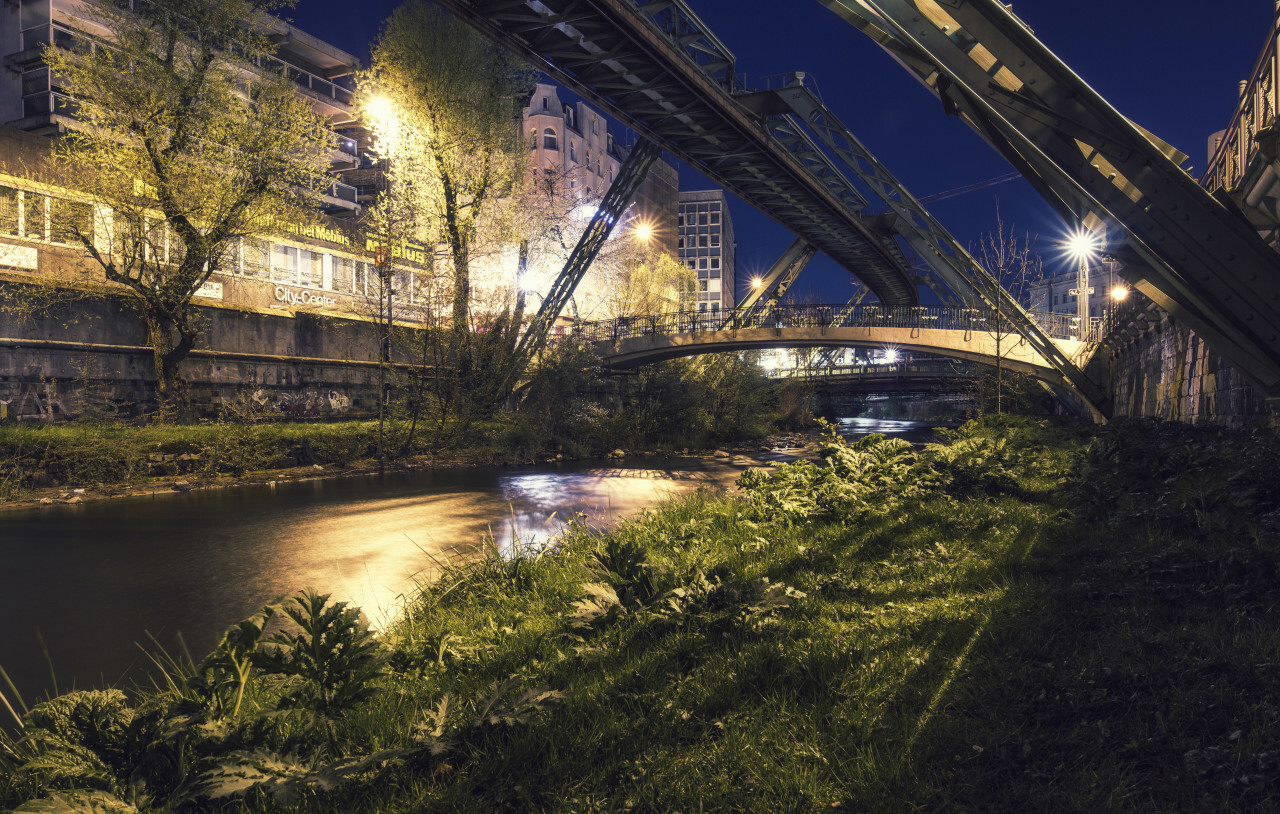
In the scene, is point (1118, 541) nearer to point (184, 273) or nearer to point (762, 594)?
point (762, 594)

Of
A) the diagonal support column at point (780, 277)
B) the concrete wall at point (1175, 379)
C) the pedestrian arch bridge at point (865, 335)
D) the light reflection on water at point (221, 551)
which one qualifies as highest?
the diagonal support column at point (780, 277)

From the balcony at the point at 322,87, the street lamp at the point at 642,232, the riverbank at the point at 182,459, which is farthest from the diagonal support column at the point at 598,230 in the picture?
the balcony at the point at 322,87

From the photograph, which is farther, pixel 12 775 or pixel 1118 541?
pixel 1118 541

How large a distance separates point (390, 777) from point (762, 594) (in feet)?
7.89

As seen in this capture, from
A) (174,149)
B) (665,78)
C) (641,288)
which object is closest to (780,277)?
(641,288)

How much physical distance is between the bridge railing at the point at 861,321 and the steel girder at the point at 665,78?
5592mm

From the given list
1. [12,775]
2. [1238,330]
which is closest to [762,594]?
[12,775]

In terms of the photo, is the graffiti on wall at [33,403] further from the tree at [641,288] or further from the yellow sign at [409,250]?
the tree at [641,288]

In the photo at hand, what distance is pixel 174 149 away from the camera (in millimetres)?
17312

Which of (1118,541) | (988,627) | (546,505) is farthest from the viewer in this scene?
(546,505)

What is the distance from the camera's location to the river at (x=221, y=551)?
625 centimetres

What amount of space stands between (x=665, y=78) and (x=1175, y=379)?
53.6 ft

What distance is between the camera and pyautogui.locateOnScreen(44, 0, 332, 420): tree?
16562 millimetres

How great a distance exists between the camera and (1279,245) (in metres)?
6.64
